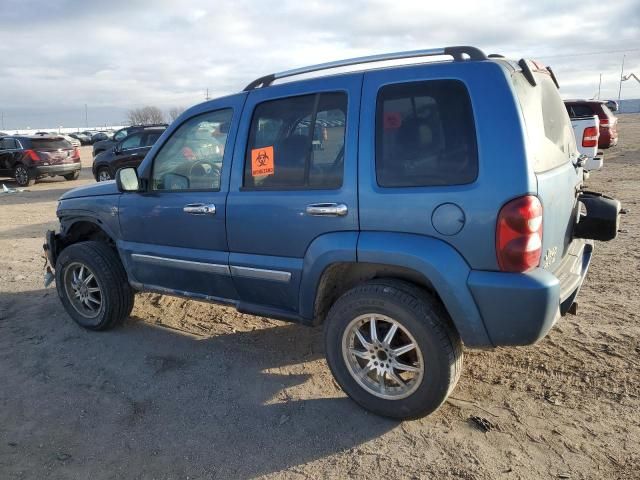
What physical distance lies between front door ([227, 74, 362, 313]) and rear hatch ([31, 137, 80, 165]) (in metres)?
15.1

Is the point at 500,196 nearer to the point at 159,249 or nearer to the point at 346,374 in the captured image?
the point at 346,374

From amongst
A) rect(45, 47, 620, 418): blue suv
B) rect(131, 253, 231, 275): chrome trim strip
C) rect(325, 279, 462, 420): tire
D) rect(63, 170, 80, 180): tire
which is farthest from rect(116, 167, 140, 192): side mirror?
rect(63, 170, 80, 180): tire

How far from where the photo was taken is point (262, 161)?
3.37 metres

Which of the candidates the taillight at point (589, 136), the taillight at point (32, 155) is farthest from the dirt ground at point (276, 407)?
the taillight at point (32, 155)

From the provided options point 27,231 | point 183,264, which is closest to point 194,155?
point 183,264

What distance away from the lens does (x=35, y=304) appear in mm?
5230

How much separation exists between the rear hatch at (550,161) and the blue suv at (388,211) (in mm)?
17

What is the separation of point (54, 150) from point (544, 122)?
16.9m

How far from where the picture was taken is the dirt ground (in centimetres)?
267

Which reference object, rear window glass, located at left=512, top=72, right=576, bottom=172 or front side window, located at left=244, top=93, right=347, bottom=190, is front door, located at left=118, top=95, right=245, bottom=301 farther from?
rear window glass, located at left=512, top=72, right=576, bottom=172

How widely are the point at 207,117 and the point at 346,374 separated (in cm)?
213

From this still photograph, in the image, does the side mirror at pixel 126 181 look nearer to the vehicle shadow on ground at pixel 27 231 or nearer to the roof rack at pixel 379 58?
the roof rack at pixel 379 58

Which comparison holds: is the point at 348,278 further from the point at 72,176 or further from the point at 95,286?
the point at 72,176

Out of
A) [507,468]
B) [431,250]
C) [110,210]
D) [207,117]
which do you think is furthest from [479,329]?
[110,210]
